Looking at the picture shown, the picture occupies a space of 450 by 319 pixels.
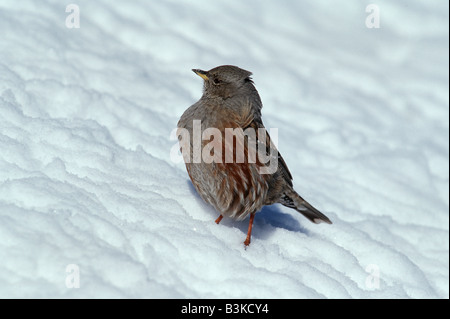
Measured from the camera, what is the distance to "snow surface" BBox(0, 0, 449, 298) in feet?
11.1

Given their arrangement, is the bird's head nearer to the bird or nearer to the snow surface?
the bird

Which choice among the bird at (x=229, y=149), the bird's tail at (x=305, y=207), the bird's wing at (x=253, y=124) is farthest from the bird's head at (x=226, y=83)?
the bird's tail at (x=305, y=207)

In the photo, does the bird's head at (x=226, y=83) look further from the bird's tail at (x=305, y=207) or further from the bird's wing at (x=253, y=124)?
the bird's tail at (x=305, y=207)

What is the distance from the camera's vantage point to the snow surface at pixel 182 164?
133 inches

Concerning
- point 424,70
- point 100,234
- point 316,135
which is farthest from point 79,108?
point 424,70

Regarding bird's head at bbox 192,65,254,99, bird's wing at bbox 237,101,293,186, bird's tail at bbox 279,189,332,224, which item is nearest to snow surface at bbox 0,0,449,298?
bird's tail at bbox 279,189,332,224

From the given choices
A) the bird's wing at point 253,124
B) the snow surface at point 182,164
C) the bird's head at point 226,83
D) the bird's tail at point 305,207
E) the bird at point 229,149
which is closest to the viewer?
the snow surface at point 182,164

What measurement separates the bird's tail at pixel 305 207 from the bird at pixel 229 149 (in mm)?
220

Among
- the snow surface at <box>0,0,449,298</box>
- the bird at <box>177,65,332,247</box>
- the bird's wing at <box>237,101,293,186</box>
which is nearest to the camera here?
the snow surface at <box>0,0,449,298</box>

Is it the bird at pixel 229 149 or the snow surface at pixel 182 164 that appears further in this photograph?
the bird at pixel 229 149

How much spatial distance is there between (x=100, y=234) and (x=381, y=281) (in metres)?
2.43

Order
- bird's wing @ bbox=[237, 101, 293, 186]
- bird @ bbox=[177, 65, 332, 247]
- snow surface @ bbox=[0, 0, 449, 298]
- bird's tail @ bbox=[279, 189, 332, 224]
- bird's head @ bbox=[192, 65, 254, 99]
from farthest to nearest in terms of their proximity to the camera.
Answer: bird's tail @ bbox=[279, 189, 332, 224] → bird's head @ bbox=[192, 65, 254, 99] → bird's wing @ bbox=[237, 101, 293, 186] → bird @ bbox=[177, 65, 332, 247] → snow surface @ bbox=[0, 0, 449, 298]

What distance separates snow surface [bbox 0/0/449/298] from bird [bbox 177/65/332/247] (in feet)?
0.92

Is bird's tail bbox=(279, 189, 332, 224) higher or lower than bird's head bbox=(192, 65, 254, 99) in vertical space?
lower
